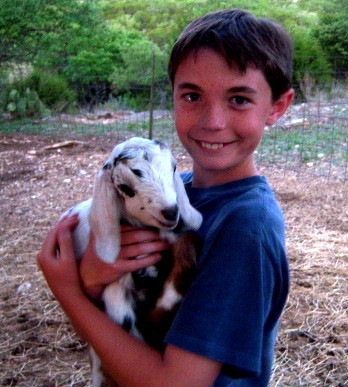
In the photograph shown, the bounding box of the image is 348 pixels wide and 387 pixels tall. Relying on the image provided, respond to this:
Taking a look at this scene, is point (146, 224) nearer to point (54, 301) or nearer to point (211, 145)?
→ point (211, 145)

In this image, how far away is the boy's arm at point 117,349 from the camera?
126cm

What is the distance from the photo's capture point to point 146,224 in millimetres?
1666

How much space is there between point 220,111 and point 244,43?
0.59 ft

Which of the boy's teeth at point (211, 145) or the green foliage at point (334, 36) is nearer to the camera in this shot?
the boy's teeth at point (211, 145)

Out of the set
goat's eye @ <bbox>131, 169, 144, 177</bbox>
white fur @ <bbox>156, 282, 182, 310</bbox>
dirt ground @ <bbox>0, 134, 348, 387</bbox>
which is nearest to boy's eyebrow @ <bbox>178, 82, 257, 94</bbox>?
goat's eye @ <bbox>131, 169, 144, 177</bbox>

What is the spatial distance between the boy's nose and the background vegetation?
7.49m

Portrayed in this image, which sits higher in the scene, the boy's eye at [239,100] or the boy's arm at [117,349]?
the boy's eye at [239,100]

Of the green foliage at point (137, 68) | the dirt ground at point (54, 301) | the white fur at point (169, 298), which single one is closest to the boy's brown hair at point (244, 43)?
the white fur at point (169, 298)

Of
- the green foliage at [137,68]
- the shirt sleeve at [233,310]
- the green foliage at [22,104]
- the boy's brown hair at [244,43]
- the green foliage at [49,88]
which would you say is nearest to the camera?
the shirt sleeve at [233,310]

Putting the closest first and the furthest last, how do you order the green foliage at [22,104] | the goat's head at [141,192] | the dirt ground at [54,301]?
1. the goat's head at [141,192]
2. the dirt ground at [54,301]
3. the green foliage at [22,104]

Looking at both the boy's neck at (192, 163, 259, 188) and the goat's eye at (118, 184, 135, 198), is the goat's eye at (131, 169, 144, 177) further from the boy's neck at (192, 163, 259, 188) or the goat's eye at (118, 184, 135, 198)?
the boy's neck at (192, 163, 259, 188)

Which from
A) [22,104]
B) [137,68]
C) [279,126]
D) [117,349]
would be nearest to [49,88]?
[22,104]

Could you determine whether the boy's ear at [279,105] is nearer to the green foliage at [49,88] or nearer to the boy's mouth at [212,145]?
the boy's mouth at [212,145]

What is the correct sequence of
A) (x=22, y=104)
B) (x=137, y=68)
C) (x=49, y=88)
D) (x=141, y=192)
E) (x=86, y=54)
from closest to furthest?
(x=141, y=192) < (x=22, y=104) < (x=49, y=88) < (x=137, y=68) < (x=86, y=54)
